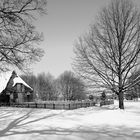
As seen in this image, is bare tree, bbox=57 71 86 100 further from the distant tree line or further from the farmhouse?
the farmhouse

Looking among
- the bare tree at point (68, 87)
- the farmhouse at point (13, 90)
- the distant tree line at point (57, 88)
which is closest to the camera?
the farmhouse at point (13, 90)

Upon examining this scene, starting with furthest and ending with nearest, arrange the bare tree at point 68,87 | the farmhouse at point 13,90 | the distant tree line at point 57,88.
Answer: the distant tree line at point 57,88
the bare tree at point 68,87
the farmhouse at point 13,90

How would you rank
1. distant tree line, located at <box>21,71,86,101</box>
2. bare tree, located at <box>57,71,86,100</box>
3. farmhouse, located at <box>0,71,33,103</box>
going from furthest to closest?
distant tree line, located at <box>21,71,86,101</box> → bare tree, located at <box>57,71,86,100</box> → farmhouse, located at <box>0,71,33,103</box>

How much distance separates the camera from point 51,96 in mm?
81875

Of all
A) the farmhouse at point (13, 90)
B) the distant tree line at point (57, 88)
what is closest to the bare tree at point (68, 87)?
the distant tree line at point (57, 88)

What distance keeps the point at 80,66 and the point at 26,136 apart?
14.3m

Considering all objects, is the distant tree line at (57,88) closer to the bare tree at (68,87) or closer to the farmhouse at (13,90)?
the bare tree at (68,87)

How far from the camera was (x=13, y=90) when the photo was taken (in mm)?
41312

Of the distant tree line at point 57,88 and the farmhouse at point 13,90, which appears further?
the distant tree line at point 57,88

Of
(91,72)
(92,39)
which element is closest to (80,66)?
(91,72)

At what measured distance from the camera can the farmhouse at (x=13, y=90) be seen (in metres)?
39.7

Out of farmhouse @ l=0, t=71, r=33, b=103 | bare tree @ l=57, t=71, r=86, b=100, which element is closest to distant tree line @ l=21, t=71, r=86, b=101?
bare tree @ l=57, t=71, r=86, b=100

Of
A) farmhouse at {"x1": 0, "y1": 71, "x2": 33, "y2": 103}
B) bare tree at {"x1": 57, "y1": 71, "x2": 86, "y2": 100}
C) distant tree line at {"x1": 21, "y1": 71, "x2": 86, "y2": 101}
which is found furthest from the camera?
distant tree line at {"x1": 21, "y1": 71, "x2": 86, "y2": 101}

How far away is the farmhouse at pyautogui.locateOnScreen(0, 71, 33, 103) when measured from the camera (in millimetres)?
39709
